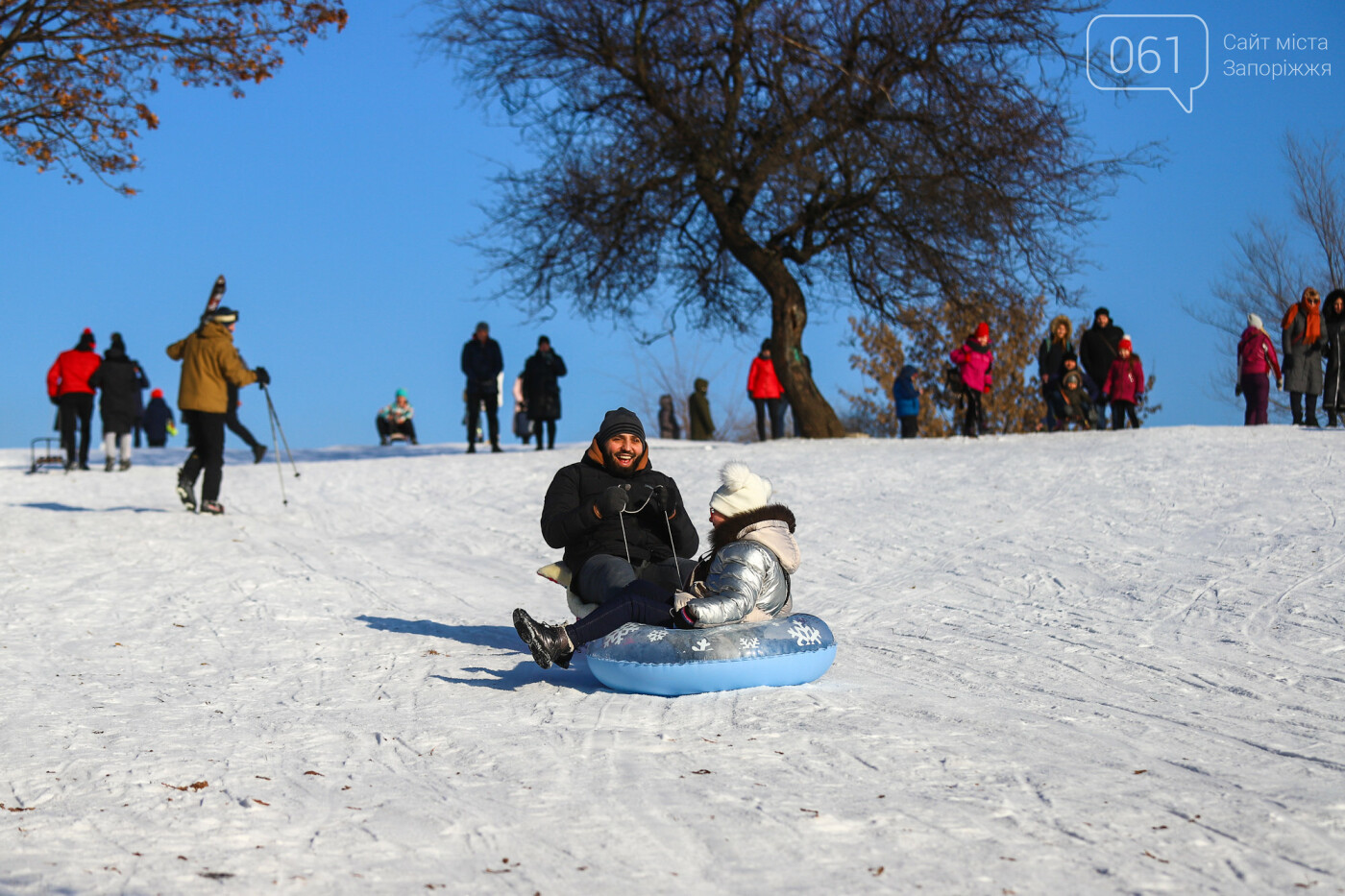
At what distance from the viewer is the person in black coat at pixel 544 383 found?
17734 millimetres

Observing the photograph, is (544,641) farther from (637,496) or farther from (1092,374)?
→ (1092,374)

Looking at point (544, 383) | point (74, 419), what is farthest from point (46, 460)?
point (544, 383)

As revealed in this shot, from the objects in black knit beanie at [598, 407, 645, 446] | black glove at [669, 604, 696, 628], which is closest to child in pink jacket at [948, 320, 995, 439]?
black knit beanie at [598, 407, 645, 446]

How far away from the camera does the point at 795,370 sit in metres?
19.7

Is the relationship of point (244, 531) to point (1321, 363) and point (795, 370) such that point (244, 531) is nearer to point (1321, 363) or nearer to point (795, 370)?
point (795, 370)

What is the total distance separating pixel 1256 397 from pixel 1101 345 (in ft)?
6.51

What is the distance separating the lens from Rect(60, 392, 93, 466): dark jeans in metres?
16.8

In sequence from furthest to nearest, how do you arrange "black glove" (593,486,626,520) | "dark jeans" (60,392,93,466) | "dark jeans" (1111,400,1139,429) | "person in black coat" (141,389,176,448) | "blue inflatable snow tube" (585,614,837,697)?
"person in black coat" (141,389,176,448) → "dark jeans" (60,392,93,466) → "dark jeans" (1111,400,1139,429) → "black glove" (593,486,626,520) → "blue inflatable snow tube" (585,614,837,697)

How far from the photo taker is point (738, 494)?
532 centimetres

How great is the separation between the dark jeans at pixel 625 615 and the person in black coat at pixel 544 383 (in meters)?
12.3

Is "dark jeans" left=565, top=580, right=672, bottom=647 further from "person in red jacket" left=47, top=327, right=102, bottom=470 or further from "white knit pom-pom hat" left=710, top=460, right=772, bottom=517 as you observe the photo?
"person in red jacket" left=47, top=327, right=102, bottom=470

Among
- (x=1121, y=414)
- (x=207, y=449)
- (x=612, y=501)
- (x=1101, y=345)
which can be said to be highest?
(x=1101, y=345)

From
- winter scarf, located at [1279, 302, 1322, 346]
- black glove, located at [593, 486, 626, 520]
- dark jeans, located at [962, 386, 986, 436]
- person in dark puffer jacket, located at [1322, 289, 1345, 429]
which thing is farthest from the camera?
dark jeans, located at [962, 386, 986, 436]

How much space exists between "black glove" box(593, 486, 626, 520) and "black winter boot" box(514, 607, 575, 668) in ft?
2.10
